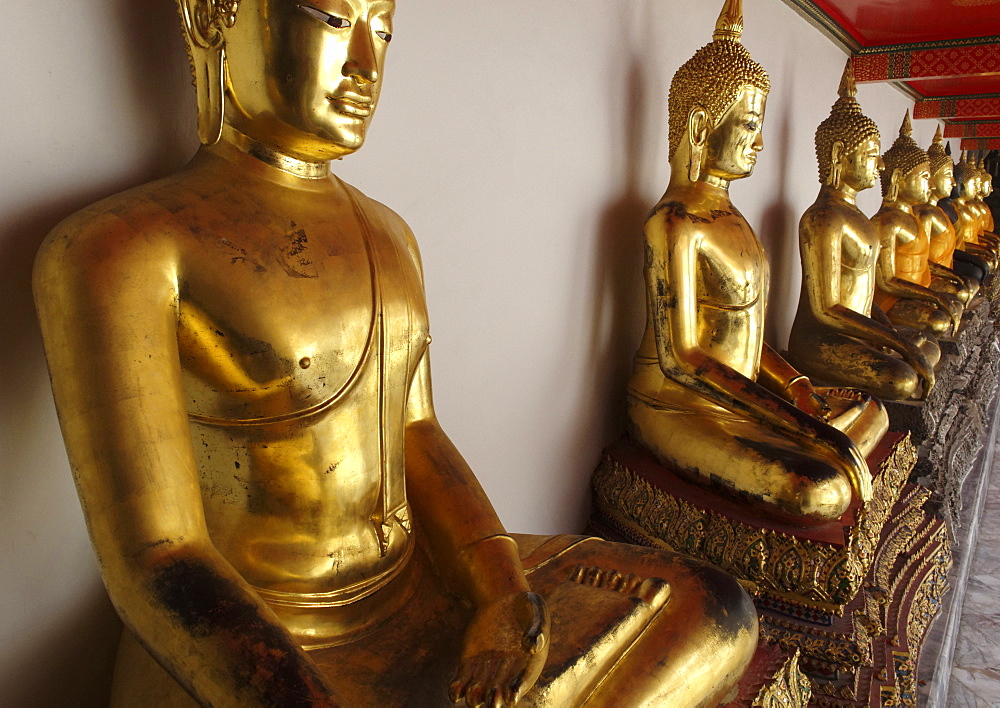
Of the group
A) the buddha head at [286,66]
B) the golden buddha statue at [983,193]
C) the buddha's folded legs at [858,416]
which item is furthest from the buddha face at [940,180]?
the buddha head at [286,66]

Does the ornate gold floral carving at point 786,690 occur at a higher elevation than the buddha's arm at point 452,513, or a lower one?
lower

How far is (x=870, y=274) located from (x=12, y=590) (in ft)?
10.5

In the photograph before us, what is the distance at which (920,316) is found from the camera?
391cm

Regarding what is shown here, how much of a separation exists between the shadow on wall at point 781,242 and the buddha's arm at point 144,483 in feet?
9.49

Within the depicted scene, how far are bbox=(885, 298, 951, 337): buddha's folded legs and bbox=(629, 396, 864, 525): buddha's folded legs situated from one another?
7.13 feet

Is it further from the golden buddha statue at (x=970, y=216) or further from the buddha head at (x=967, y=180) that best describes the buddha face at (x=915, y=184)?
the buddha head at (x=967, y=180)

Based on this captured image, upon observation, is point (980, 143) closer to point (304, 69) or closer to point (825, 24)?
point (825, 24)

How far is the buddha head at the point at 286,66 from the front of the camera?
3.32ft

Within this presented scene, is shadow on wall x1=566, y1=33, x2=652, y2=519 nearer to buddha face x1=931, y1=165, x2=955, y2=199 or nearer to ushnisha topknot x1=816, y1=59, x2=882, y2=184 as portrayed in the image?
ushnisha topknot x1=816, y1=59, x2=882, y2=184

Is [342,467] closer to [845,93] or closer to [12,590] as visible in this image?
[12,590]

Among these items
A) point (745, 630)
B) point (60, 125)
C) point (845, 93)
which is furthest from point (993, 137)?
point (60, 125)

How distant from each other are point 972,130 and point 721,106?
650 cm

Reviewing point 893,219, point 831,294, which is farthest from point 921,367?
point 893,219

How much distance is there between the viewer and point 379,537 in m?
1.18
